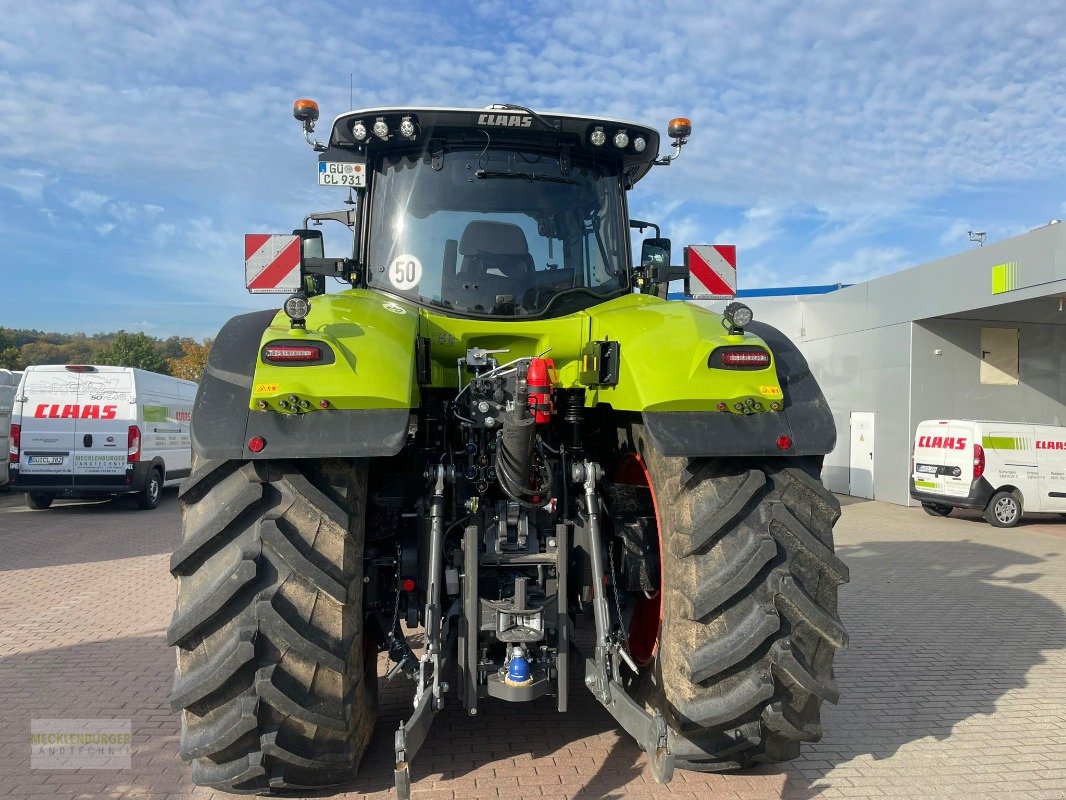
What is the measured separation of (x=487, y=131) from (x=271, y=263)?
1.36 meters

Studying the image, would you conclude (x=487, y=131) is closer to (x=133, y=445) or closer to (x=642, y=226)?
(x=642, y=226)

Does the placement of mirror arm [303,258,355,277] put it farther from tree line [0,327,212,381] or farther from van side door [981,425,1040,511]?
tree line [0,327,212,381]

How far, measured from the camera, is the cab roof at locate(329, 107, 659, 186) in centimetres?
402

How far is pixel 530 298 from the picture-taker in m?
4.12

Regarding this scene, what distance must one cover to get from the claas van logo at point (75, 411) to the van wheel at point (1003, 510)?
1540 centimetres

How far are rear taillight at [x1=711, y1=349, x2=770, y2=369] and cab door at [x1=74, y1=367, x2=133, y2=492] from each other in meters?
13.6

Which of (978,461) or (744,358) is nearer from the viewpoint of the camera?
(744,358)

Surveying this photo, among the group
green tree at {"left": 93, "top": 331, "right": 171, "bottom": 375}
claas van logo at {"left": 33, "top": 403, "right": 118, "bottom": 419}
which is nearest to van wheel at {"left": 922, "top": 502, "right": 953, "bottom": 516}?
claas van logo at {"left": 33, "top": 403, "right": 118, "bottom": 419}

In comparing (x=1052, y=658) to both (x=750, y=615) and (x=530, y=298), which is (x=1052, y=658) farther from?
(x=530, y=298)

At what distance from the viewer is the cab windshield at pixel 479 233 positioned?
4.10 meters

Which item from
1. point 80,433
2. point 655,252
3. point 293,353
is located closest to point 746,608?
point 293,353

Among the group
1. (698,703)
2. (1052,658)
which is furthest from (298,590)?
(1052,658)

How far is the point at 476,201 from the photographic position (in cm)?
416

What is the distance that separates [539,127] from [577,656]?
2.58 meters
